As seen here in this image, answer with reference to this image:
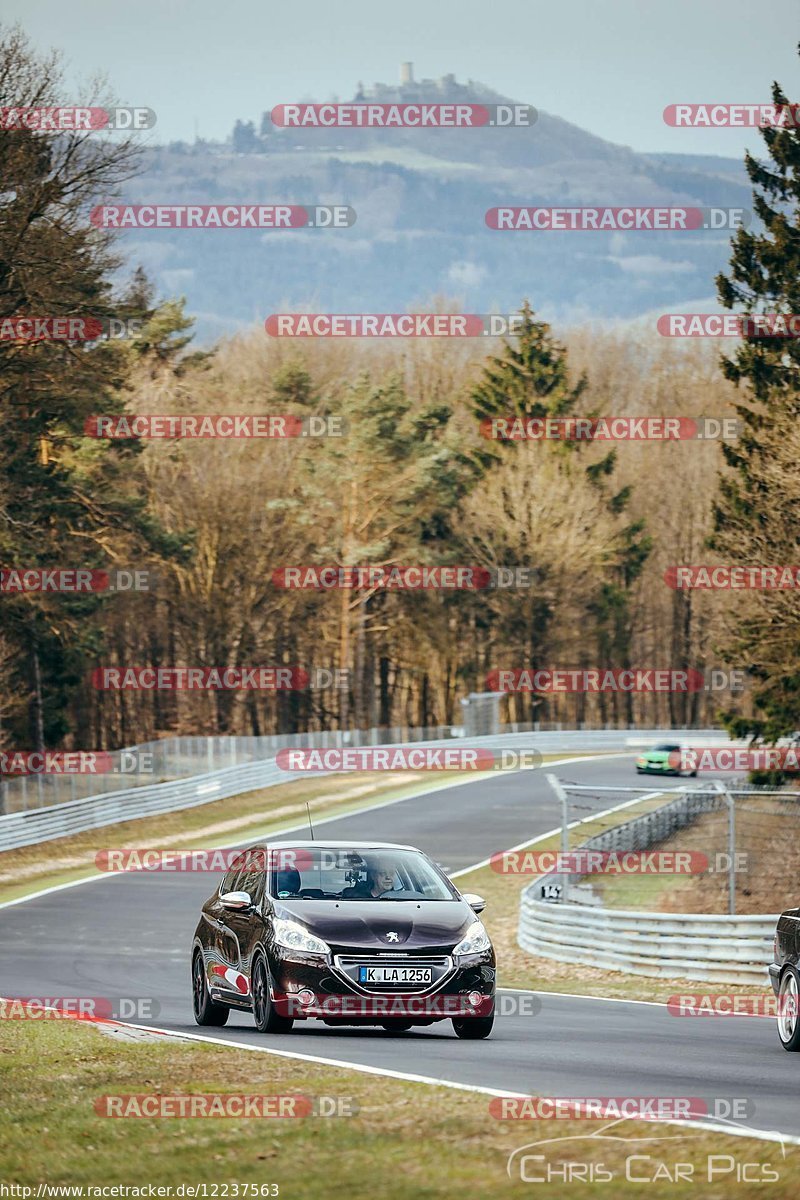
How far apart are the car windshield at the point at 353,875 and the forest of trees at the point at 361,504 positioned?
23867 millimetres

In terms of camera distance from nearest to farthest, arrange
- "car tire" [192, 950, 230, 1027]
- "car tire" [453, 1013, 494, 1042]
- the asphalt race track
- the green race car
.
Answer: the asphalt race track, "car tire" [453, 1013, 494, 1042], "car tire" [192, 950, 230, 1027], the green race car

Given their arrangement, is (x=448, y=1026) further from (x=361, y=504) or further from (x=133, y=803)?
(x=361, y=504)

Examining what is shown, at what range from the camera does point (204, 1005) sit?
15.4 metres

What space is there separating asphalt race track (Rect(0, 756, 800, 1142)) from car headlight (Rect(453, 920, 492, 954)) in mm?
692

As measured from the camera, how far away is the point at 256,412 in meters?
80.2

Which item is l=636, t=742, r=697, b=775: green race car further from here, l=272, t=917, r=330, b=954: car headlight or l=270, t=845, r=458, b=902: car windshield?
l=272, t=917, r=330, b=954: car headlight

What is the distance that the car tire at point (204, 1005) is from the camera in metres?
15.3

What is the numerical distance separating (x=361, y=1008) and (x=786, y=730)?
1097 inches

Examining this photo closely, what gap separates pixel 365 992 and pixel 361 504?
64.7 metres

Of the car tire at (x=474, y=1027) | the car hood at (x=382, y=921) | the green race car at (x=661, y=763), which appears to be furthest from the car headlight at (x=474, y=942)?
the green race car at (x=661, y=763)

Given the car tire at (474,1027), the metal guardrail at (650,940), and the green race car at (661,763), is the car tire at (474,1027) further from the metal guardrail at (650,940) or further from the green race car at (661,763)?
the green race car at (661,763)

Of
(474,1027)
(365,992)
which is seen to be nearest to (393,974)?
(365,992)

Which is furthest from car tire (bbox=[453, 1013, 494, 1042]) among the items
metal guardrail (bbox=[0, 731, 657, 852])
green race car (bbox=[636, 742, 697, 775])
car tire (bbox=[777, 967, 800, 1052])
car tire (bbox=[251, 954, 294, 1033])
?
green race car (bbox=[636, 742, 697, 775])

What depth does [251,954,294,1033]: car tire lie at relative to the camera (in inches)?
535
